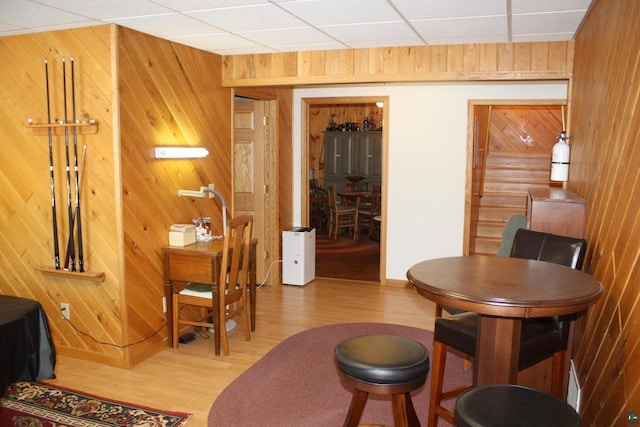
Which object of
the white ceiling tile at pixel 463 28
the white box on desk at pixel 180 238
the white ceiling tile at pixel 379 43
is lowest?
the white box on desk at pixel 180 238

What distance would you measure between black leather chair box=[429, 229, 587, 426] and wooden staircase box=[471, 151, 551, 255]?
3533 millimetres

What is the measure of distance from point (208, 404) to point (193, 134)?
2179 millimetres

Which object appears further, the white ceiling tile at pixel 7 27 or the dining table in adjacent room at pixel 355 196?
the dining table in adjacent room at pixel 355 196

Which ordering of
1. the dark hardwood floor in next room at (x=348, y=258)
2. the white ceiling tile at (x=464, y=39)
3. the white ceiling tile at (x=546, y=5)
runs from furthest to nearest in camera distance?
the dark hardwood floor in next room at (x=348, y=258)
the white ceiling tile at (x=464, y=39)
the white ceiling tile at (x=546, y=5)

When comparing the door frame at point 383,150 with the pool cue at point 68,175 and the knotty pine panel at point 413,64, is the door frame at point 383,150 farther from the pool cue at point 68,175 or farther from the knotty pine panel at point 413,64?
the pool cue at point 68,175

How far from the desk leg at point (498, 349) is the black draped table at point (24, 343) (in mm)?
2618

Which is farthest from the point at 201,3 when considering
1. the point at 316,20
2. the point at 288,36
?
the point at 288,36

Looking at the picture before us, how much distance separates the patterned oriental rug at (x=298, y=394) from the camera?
10.1 ft

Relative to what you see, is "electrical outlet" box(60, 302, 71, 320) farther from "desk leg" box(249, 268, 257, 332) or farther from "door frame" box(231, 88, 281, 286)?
"door frame" box(231, 88, 281, 286)

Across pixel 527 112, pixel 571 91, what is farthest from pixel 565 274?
pixel 527 112

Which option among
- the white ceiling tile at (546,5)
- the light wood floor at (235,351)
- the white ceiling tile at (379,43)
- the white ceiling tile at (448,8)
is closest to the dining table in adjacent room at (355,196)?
the light wood floor at (235,351)

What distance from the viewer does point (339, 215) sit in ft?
31.2

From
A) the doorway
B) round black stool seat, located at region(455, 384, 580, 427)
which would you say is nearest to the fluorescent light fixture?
round black stool seat, located at region(455, 384, 580, 427)

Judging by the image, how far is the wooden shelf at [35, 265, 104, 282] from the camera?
148 inches
